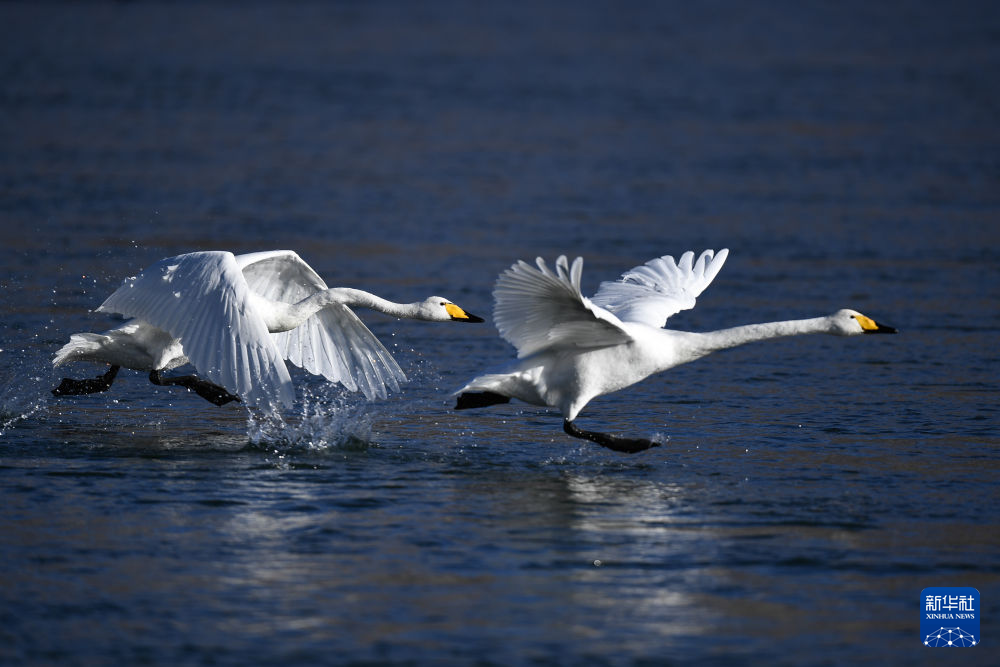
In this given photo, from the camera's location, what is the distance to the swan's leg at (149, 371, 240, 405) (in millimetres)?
10883

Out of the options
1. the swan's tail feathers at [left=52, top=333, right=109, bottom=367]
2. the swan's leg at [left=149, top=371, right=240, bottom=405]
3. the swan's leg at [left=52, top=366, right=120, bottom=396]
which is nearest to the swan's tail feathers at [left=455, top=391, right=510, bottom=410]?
the swan's leg at [left=149, top=371, right=240, bottom=405]

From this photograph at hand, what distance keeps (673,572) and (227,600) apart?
223cm

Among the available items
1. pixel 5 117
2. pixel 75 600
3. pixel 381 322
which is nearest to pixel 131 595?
pixel 75 600

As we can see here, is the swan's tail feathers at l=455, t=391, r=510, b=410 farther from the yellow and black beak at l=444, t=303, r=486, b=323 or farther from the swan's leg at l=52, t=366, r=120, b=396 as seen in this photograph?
the swan's leg at l=52, t=366, r=120, b=396

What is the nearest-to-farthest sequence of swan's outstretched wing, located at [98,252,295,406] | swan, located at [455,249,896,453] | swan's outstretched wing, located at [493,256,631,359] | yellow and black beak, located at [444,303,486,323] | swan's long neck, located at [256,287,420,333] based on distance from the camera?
swan's outstretched wing, located at [493,256,631,359]
swan, located at [455,249,896,453]
swan's outstretched wing, located at [98,252,295,406]
yellow and black beak, located at [444,303,486,323]
swan's long neck, located at [256,287,420,333]

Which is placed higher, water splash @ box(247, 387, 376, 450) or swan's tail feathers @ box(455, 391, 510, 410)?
swan's tail feathers @ box(455, 391, 510, 410)

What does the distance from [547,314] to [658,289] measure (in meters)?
2.20

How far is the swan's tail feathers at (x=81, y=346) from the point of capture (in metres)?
10.8

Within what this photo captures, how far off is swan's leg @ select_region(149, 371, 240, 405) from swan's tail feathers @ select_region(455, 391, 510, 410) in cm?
185

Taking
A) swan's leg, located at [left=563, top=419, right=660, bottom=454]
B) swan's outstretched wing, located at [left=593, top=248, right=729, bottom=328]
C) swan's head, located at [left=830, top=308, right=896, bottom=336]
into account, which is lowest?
swan's leg, located at [left=563, top=419, right=660, bottom=454]

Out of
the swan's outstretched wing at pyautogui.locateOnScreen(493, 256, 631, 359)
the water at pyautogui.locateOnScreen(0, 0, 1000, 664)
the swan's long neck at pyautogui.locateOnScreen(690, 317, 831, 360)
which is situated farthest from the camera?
the swan's long neck at pyautogui.locateOnScreen(690, 317, 831, 360)

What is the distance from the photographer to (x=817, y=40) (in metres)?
44.6

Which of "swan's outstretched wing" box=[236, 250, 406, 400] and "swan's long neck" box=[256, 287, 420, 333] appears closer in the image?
"swan's long neck" box=[256, 287, 420, 333]

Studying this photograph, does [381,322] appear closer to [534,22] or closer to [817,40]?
[817,40]
